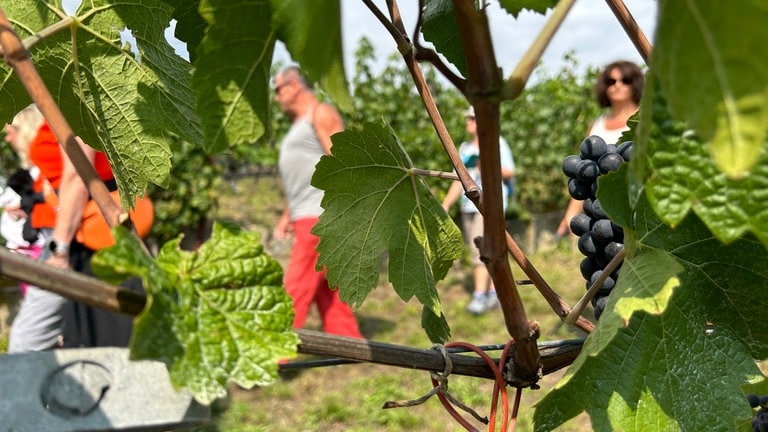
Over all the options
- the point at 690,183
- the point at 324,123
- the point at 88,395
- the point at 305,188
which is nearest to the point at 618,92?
the point at 324,123

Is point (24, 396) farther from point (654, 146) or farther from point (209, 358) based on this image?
point (654, 146)

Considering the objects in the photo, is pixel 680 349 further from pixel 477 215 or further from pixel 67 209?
pixel 477 215

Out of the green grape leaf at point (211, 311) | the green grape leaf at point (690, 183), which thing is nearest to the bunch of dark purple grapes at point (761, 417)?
the green grape leaf at point (690, 183)

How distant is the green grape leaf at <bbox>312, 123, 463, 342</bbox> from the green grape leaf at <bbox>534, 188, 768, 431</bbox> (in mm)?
263

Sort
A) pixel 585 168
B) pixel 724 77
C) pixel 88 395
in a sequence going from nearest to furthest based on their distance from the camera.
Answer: pixel 724 77, pixel 88 395, pixel 585 168

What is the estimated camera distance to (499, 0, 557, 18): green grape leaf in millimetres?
529

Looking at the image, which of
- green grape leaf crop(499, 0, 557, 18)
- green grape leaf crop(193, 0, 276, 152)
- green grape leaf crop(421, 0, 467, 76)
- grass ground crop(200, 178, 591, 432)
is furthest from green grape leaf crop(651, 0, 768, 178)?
grass ground crop(200, 178, 591, 432)

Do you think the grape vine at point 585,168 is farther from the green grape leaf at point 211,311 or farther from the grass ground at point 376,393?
the grass ground at point 376,393

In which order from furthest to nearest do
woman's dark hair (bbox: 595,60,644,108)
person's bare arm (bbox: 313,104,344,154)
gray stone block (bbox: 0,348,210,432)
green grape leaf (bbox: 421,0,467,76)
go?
person's bare arm (bbox: 313,104,344,154) < woman's dark hair (bbox: 595,60,644,108) < green grape leaf (bbox: 421,0,467,76) < gray stone block (bbox: 0,348,210,432)

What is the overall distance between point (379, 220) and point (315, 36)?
461 mm

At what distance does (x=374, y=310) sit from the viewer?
529 cm

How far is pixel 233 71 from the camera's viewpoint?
52cm

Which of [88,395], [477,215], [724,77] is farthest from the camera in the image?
[477,215]

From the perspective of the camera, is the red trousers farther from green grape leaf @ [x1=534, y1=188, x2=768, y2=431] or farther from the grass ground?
green grape leaf @ [x1=534, y1=188, x2=768, y2=431]
